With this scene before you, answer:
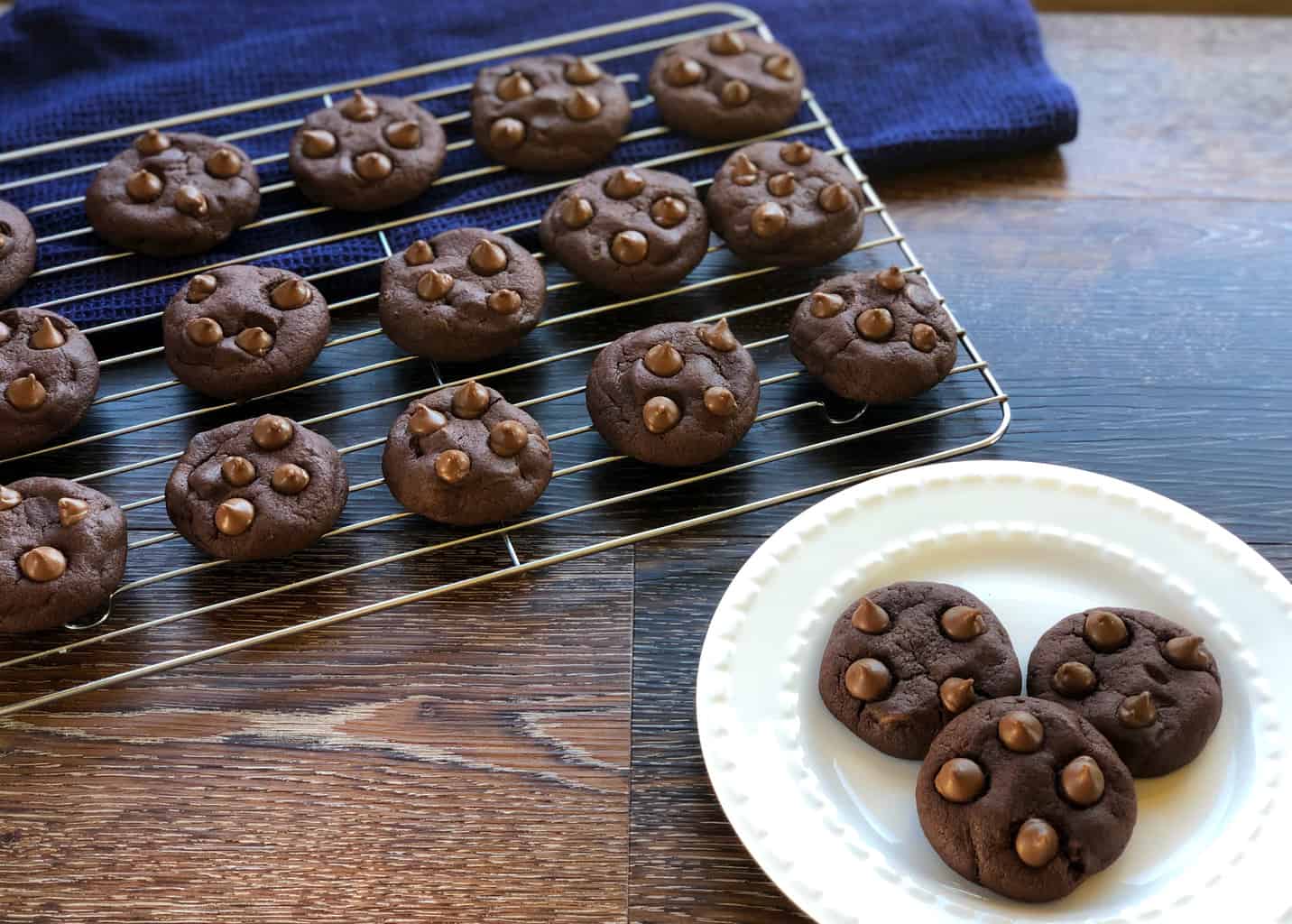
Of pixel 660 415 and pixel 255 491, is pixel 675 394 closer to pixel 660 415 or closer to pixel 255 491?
pixel 660 415

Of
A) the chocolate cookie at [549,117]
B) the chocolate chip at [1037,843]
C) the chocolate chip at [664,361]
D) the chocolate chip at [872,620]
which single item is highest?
the chocolate cookie at [549,117]

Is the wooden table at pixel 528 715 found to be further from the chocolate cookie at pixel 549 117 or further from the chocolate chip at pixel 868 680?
the chocolate cookie at pixel 549 117

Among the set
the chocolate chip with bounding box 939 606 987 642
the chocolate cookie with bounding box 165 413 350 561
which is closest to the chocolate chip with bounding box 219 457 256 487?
the chocolate cookie with bounding box 165 413 350 561

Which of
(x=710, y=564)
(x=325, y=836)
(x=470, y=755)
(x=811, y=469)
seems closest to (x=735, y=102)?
(x=811, y=469)

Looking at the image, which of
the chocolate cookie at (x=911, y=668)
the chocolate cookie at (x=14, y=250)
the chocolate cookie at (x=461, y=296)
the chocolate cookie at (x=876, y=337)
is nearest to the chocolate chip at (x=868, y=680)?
the chocolate cookie at (x=911, y=668)

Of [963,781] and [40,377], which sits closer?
[963,781]

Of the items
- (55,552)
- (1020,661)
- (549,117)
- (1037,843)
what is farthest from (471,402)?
(1037,843)
